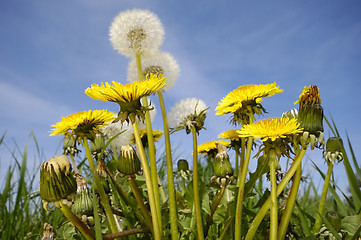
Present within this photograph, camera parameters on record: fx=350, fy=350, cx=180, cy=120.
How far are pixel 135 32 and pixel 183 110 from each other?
75 cm

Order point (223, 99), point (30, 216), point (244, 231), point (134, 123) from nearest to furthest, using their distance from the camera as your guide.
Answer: point (134, 123)
point (223, 99)
point (244, 231)
point (30, 216)

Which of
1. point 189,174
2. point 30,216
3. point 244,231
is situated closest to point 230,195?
point 244,231

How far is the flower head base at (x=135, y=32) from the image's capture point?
2535mm

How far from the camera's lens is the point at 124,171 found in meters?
1.79

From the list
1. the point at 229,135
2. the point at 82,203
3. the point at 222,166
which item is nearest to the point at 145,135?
the point at 229,135

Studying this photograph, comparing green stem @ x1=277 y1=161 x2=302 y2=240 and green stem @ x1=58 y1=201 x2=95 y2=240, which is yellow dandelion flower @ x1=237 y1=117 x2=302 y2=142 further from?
green stem @ x1=58 y1=201 x2=95 y2=240

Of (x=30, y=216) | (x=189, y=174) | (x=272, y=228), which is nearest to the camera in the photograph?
(x=272, y=228)

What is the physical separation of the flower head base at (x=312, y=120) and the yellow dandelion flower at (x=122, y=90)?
63cm

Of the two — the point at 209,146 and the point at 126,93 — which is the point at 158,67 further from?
the point at 126,93

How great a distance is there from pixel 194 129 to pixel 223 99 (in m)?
0.41

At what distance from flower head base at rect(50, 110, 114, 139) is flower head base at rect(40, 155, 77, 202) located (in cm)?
32

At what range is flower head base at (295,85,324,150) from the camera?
1444mm

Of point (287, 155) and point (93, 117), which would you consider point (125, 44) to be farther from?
point (287, 155)

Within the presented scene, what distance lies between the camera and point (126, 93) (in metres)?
1.47
